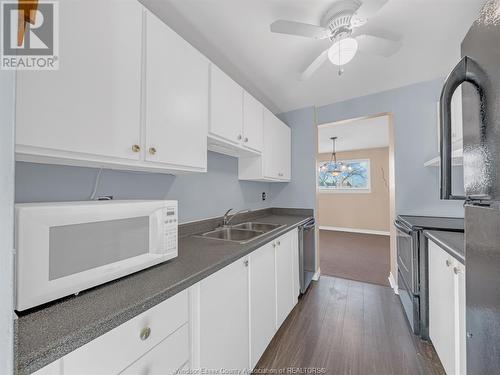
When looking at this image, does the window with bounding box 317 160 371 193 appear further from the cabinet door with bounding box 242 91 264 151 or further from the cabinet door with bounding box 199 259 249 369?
the cabinet door with bounding box 199 259 249 369

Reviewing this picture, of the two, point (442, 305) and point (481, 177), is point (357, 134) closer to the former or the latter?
point (442, 305)

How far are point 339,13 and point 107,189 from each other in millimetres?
1683

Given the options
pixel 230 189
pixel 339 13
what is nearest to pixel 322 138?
pixel 230 189

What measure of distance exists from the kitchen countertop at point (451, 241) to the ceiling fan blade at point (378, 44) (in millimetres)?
1294

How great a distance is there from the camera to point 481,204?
48 cm

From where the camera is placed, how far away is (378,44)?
4.66ft

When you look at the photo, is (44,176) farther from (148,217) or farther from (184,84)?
(184,84)

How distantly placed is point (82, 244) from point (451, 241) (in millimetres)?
1798

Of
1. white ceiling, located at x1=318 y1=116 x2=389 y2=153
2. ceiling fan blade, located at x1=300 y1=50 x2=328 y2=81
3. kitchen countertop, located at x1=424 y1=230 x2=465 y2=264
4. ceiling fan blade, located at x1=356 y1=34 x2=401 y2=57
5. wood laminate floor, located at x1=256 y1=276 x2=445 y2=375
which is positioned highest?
white ceiling, located at x1=318 y1=116 x2=389 y2=153

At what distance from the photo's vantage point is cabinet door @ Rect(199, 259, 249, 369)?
91 cm

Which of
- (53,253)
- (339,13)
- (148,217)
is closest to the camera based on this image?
(53,253)

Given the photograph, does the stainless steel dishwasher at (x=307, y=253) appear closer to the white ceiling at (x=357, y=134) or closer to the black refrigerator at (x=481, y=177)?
the white ceiling at (x=357, y=134)

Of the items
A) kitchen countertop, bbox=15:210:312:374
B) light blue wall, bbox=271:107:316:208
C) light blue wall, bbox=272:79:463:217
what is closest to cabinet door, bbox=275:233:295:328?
kitchen countertop, bbox=15:210:312:374

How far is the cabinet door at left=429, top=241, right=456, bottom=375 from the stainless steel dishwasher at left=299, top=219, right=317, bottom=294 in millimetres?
1029
